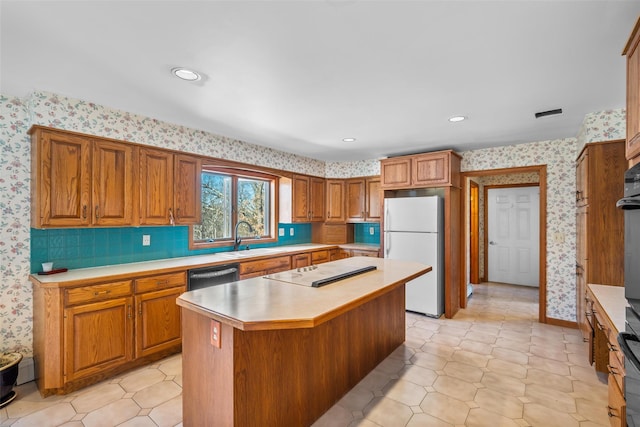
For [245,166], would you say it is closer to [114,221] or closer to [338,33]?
[114,221]

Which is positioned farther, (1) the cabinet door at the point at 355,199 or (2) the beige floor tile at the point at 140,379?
(1) the cabinet door at the point at 355,199

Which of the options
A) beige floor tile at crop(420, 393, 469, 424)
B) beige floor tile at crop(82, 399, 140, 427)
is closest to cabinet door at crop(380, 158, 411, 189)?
beige floor tile at crop(420, 393, 469, 424)

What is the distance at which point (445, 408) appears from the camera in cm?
221

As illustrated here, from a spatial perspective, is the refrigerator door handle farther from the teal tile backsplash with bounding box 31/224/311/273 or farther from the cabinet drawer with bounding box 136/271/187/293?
the cabinet drawer with bounding box 136/271/187/293

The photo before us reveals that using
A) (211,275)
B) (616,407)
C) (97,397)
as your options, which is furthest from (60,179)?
(616,407)

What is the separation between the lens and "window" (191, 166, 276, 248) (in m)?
3.93

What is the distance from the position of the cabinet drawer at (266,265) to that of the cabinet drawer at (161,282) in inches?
27.9

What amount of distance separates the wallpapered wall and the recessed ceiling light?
45.2 inches

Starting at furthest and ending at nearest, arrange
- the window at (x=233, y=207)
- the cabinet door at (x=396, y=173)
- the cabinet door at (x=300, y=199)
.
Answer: the cabinet door at (x=300, y=199), the cabinet door at (x=396, y=173), the window at (x=233, y=207)

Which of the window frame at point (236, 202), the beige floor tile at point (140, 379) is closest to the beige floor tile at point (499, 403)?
the beige floor tile at point (140, 379)

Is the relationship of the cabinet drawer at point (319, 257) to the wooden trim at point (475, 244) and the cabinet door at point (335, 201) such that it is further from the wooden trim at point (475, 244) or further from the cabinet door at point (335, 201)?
the wooden trim at point (475, 244)

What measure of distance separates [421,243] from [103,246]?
3664 mm

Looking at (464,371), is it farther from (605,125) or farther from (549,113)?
(605,125)

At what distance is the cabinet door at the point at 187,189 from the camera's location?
3.29 meters
